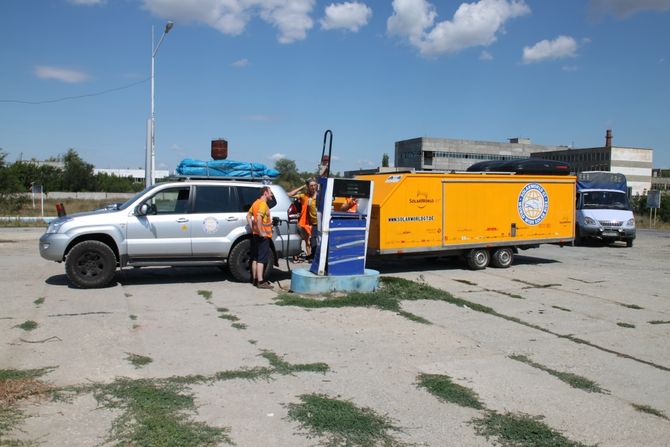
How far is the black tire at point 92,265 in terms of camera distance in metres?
9.95

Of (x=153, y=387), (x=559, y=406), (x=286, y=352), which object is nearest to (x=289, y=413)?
(x=153, y=387)

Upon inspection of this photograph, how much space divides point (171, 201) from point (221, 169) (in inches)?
55.7

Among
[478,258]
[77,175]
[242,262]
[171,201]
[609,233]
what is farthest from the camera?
[77,175]

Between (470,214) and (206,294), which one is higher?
(470,214)

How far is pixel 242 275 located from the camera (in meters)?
→ 10.9

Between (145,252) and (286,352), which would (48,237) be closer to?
(145,252)

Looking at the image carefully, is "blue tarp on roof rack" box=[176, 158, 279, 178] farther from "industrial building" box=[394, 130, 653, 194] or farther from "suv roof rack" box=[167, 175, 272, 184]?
"industrial building" box=[394, 130, 653, 194]

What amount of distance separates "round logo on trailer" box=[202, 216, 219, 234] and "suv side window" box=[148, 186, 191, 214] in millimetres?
422

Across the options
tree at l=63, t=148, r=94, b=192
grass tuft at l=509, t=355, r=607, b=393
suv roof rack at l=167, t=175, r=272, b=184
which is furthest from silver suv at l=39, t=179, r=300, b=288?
tree at l=63, t=148, r=94, b=192

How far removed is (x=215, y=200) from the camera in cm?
1090

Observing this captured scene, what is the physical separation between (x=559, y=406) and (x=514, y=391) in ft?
1.51

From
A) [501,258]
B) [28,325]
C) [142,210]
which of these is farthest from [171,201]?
[501,258]

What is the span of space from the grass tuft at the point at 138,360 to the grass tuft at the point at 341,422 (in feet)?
6.23

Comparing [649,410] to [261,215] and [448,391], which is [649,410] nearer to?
[448,391]
